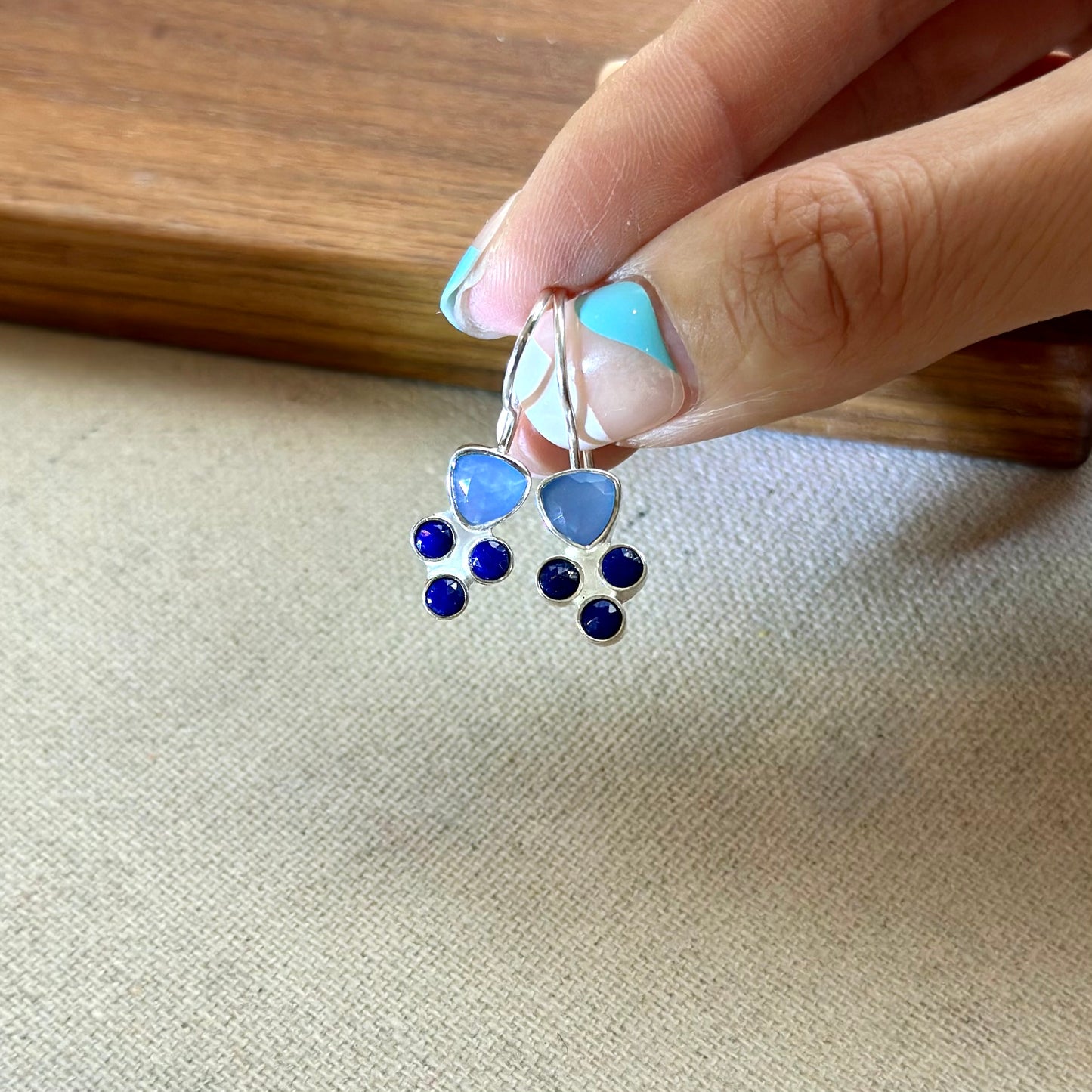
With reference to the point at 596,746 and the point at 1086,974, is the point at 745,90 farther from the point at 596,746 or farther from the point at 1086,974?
the point at 1086,974

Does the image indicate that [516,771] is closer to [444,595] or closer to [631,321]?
[444,595]

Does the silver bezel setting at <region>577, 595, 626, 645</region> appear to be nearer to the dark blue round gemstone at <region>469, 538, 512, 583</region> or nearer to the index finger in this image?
the dark blue round gemstone at <region>469, 538, 512, 583</region>

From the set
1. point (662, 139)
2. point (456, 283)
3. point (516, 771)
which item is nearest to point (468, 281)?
point (456, 283)

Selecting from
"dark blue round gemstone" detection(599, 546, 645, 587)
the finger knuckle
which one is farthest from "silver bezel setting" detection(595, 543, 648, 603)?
the finger knuckle

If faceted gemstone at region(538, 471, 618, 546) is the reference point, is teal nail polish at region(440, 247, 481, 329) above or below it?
above

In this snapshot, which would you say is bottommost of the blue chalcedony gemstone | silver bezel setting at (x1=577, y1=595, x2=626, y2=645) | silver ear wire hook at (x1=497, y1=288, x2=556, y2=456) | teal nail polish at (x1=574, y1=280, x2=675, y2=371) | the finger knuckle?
silver bezel setting at (x1=577, y1=595, x2=626, y2=645)

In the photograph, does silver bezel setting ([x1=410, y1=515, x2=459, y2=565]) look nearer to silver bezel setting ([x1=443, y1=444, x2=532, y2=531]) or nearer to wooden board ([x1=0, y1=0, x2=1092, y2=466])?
silver bezel setting ([x1=443, y1=444, x2=532, y2=531])

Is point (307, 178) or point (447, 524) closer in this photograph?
point (447, 524)

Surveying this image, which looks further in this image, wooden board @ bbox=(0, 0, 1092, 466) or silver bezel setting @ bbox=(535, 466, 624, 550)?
wooden board @ bbox=(0, 0, 1092, 466)
